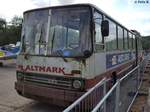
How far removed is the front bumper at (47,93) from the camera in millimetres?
5787

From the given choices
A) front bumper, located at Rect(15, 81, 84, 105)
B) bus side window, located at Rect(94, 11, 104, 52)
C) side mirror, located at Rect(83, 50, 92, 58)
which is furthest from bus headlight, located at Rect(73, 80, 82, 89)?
bus side window, located at Rect(94, 11, 104, 52)

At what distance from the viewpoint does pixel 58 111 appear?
22.4 ft

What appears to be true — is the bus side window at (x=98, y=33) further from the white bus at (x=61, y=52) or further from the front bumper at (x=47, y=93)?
the front bumper at (x=47, y=93)

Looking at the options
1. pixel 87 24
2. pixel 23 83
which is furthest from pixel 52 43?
pixel 23 83

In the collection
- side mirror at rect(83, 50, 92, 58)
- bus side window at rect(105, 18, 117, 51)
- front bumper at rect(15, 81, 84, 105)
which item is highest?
bus side window at rect(105, 18, 117, 51)

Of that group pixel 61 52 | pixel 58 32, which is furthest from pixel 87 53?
pixel 58 32

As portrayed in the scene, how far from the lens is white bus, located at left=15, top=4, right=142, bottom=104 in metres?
5.84

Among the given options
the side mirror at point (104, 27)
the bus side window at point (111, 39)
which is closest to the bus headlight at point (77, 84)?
the side mirror at point (104, 27)

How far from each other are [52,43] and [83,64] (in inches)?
42.7

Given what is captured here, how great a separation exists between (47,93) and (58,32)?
5.24ft

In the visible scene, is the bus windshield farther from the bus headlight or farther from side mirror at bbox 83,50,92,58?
the bus headlight

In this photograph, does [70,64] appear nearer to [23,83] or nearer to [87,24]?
[87,24]

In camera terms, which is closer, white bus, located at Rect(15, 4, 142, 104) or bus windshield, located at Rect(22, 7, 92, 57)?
white bus, located at Rect(15, 4, 142, 104)

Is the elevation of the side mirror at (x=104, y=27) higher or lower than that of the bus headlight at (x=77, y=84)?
higher
